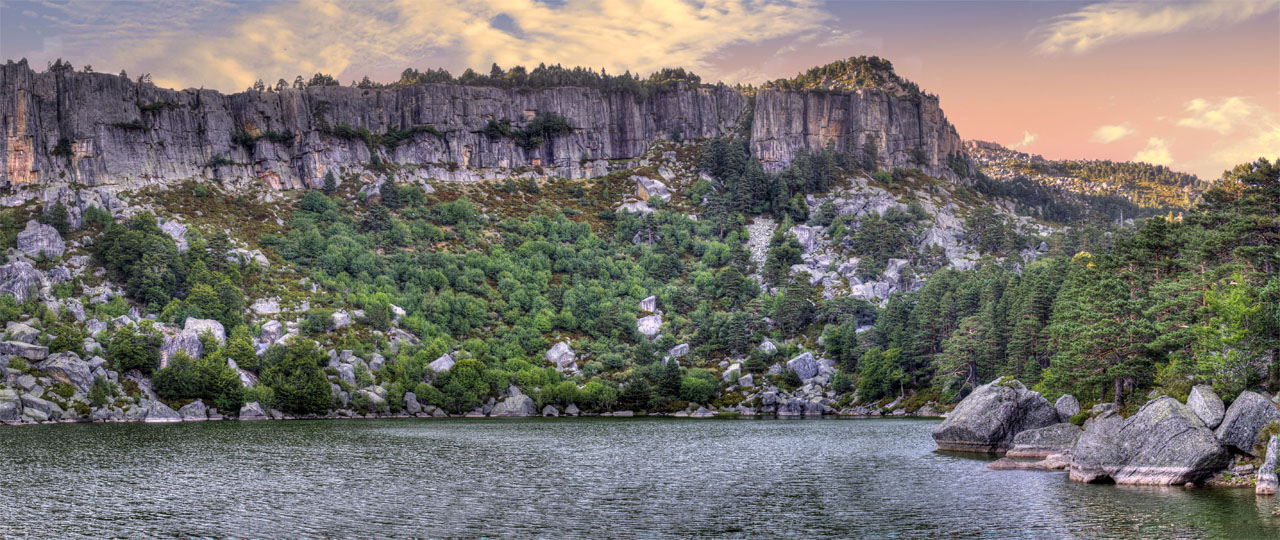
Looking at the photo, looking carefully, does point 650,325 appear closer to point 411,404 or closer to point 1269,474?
point 411,404

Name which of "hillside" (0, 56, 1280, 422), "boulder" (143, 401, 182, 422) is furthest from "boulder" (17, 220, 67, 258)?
"boulder" (143, 401, 182, 422)

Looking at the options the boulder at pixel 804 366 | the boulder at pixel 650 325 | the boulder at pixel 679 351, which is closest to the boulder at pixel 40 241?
the boulder at pixel 650 325

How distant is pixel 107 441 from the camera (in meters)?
80.1

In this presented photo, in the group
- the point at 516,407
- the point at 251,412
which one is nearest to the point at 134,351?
the point at 251,412

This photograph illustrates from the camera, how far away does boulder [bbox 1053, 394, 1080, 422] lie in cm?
7444

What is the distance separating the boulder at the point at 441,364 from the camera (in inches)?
Result: 5497

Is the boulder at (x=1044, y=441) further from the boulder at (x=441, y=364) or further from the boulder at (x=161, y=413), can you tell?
the boulder at (x=161, y=413)

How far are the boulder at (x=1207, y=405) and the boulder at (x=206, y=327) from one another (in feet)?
401

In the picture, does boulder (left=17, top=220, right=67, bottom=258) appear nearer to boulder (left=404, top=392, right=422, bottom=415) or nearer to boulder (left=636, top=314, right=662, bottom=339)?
boulder (left=404, top=392, right=422, bottom=415)

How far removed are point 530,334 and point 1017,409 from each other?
4030 inches

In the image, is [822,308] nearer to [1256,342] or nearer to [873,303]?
[873,303]

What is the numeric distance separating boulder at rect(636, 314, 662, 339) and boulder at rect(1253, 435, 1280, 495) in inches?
4999

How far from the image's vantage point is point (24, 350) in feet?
375

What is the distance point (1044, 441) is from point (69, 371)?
112932mm
